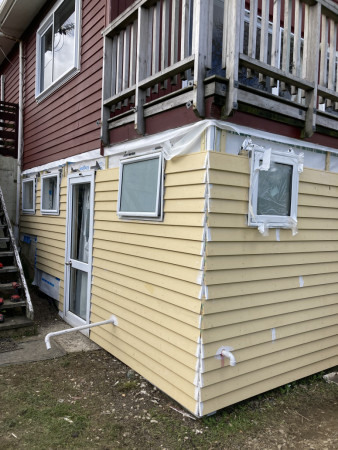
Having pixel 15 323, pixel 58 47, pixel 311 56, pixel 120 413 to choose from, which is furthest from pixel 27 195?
pixel 311 56

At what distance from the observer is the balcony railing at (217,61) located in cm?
297

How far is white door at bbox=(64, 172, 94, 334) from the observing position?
16.9ft

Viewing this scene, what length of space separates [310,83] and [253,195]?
136cm

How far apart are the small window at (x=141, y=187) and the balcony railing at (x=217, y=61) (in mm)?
434

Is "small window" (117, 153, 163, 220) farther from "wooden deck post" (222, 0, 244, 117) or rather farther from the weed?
the weed

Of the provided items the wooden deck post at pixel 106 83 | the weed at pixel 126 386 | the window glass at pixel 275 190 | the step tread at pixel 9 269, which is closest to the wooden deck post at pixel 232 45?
the window glass at pixel 275 190

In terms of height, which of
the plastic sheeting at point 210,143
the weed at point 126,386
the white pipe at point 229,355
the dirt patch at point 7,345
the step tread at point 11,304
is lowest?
the weed at point 126,386

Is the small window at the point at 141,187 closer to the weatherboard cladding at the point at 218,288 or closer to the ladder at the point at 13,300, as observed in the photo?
the weatherboard cladding at the point at 218,288

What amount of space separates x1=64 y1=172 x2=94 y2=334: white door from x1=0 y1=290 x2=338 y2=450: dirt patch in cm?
138

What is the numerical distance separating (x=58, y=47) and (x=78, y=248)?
3.83 meters

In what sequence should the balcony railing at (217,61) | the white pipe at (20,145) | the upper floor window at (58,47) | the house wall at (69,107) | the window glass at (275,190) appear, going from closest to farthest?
the balcony railing at (217,61) → the window glass at (275,190) → the house wall at (69,107) → the upper floor window at (58,47) → the white pipe at (20,145)

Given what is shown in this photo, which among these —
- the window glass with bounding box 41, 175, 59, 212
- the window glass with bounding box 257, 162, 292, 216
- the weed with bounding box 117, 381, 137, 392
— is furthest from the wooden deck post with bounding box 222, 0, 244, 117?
the window glass with bounding box 41, 175, 59, 212

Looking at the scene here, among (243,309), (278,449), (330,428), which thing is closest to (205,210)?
(243,309)

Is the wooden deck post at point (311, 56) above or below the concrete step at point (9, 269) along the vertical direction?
above
